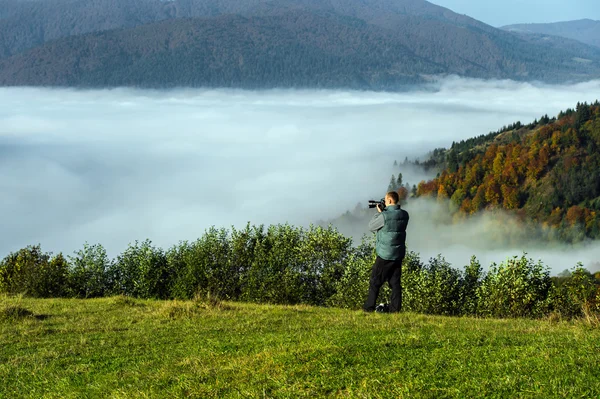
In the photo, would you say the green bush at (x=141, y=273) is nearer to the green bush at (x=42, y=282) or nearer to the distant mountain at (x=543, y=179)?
the green bush at (x=42, y=282)

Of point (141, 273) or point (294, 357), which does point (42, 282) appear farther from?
point (294, 357)

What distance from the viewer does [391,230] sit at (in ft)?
49.0

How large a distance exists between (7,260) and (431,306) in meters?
39.8

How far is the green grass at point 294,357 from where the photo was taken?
8.27 metres

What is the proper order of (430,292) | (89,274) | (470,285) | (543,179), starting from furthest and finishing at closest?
1. (543,179)
2. (89,274)
3. (470,285)
4. (430,292)

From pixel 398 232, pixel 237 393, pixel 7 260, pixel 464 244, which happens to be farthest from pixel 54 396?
pixel 464 244

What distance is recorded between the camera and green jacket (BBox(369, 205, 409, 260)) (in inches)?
585

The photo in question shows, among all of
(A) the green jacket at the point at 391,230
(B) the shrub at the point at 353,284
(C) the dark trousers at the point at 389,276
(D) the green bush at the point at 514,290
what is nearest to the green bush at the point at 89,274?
(B) the shrub at the point at 353,284

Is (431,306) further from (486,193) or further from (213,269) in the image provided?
(486,193)

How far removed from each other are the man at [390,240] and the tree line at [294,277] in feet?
39.2

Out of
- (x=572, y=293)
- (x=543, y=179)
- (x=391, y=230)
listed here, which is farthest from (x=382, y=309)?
(x=543, y=179)

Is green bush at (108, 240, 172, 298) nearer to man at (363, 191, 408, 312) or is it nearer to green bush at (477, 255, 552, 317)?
green bush at (477, 255, 552, 317)

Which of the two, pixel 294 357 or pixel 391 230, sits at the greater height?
pixel 391 230

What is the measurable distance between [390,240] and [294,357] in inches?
238
